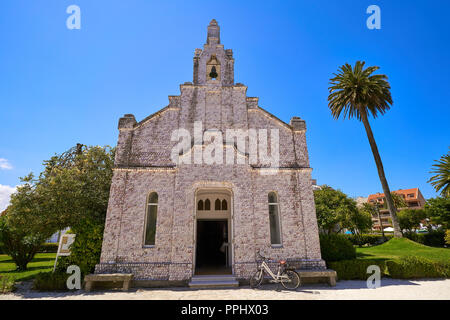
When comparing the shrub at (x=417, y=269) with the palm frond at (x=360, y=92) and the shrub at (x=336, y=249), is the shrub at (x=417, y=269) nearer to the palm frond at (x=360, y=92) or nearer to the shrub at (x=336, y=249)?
the shrub at (x=336, y=249)

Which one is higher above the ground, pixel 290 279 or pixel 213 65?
pixel 213 65

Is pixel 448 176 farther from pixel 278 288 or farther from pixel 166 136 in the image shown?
pixel 166 136

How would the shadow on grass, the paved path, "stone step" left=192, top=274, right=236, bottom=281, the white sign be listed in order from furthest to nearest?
the white sign, "stone step" left=192, top=274, right=236, bottom=281, the shadow on grass, the paved path

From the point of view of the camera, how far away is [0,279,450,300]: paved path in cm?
865

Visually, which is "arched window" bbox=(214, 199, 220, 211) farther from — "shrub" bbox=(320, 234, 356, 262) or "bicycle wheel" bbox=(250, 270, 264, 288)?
"shrub" bbox=(320, 234, 356, 262)

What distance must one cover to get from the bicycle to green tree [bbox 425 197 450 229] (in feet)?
127

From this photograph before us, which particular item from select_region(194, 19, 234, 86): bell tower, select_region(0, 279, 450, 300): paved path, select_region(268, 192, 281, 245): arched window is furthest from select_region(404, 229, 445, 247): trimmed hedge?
select_region(194, 19, 234, 86): bell tower

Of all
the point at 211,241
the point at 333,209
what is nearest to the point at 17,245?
the point at 211,241

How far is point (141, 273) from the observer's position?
1062 cm

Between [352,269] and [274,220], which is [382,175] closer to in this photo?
[352,269]

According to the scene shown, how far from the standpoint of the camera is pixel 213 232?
16.7 meters

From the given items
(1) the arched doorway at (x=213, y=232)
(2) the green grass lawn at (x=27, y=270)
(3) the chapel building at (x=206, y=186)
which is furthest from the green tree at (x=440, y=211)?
(2) the green grass lawn at (x=27, y=270)

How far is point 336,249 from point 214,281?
716 centimetres
